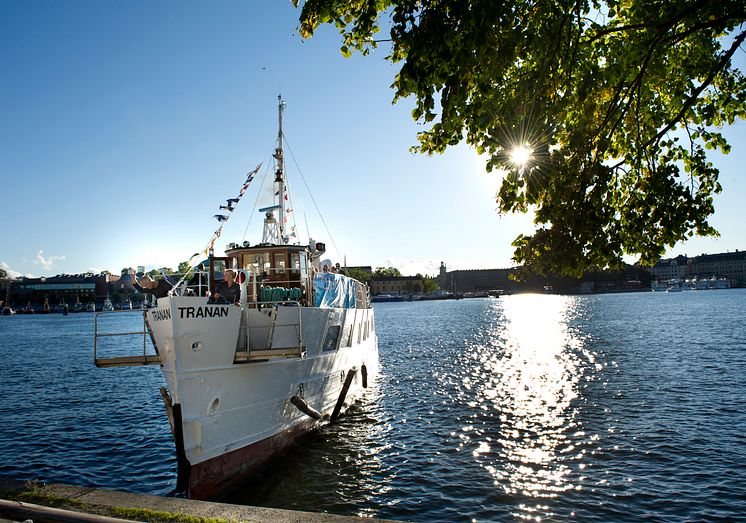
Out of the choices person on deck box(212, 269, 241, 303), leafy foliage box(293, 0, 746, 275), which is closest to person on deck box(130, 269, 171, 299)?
person on deck box(212, 269, 241, 303)

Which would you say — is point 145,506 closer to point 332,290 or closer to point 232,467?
point 232,467

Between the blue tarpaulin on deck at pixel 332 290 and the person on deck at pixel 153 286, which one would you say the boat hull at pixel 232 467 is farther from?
the person on deck at pixel 153 286

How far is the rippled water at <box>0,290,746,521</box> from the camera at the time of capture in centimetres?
1184

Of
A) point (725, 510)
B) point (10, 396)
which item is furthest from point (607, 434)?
point (10, 396)

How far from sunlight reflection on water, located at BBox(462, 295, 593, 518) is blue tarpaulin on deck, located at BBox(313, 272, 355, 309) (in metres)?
6.12

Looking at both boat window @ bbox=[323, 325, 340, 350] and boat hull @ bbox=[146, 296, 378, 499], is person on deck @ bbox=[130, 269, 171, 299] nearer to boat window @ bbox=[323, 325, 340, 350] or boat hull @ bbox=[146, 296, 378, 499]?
boat hull @ bbox=[146, 296, 378, 499]

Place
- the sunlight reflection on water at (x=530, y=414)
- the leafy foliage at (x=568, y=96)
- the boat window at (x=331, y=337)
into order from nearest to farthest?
the leafy foliage at (x=568, y=96) < the sunlight reflection on water at (x=530, y=414) < the boat window at (x=331, y=337)

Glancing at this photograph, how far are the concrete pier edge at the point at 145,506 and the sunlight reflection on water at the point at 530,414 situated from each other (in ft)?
19.8

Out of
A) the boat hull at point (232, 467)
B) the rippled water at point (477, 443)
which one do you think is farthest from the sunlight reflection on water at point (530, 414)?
the boat hull at point (232, 467)

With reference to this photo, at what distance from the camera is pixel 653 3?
6.81 metres

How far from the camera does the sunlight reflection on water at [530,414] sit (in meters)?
13.1

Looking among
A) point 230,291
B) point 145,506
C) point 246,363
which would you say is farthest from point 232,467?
point 145,506

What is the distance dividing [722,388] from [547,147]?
22.4 metres

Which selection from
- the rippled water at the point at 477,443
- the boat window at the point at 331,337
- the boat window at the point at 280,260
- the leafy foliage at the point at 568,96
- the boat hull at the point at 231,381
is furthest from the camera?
the boat window at the point at 280,260
